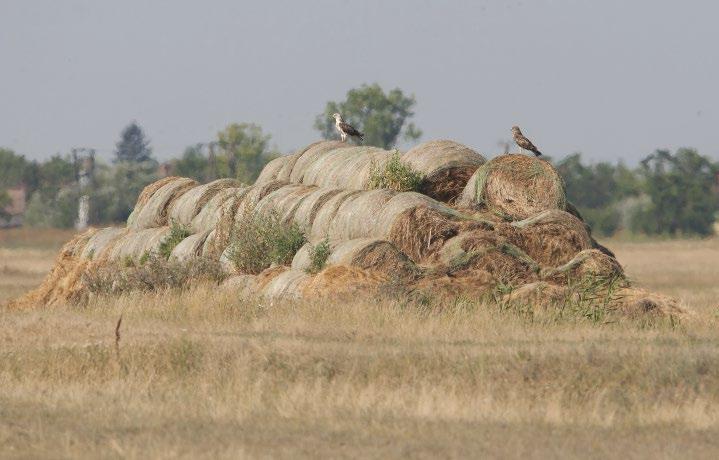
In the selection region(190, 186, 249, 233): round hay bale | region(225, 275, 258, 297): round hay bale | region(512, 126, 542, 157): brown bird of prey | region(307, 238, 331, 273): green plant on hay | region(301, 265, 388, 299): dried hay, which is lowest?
region(225, 275, 258, 297): round hay bale

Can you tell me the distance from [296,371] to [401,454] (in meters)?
3.96

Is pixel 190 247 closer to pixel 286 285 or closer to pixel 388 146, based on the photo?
pixel 286 285

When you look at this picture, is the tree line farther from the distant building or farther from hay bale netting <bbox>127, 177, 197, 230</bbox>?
hay bale netting <bbox>127, 177, 197, 230</bbox>

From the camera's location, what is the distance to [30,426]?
469 inches

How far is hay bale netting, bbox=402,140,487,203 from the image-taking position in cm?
2386

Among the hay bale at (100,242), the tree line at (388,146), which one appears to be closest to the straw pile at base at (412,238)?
the hay bale at (100,242)

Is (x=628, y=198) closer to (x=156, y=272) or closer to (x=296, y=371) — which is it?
(x=156, y=272)

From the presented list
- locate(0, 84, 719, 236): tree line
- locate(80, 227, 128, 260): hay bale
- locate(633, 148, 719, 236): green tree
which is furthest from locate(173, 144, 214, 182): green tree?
locate(80, 227, 128, 260): hay bale

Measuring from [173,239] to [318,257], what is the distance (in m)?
7.03

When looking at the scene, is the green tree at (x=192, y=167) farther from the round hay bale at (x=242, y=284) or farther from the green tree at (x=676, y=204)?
the round hay bale at (x=242, y=284)

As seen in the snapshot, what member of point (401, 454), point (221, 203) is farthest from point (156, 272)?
point (401, 454)

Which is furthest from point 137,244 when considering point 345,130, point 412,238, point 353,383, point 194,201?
point 353,383

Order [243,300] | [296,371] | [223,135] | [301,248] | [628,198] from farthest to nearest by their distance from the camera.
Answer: [223,135] < [628,198] < [301,248] < [243,300] < [296,371]

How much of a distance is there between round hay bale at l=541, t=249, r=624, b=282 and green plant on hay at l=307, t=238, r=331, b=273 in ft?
9.62
